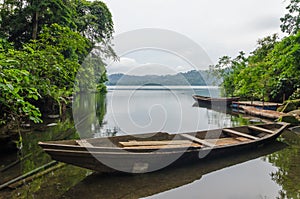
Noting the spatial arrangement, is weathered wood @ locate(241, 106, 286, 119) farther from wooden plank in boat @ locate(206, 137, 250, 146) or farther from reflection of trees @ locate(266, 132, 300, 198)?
wooden plank in boat @ locate(206, 137, 250, 146)

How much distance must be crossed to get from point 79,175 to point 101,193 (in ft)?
2.73

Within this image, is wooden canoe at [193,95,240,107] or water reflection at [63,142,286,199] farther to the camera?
wooden canoe at [193,95,240,107]

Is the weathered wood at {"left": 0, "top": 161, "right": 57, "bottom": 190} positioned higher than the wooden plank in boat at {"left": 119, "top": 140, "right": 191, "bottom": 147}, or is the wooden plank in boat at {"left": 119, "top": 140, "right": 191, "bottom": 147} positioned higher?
the wooden plank in boat at {"left": 119, "top": 140, "right": 191, "bottom": 147}

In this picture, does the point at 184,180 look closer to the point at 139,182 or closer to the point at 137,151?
the point at 139,182

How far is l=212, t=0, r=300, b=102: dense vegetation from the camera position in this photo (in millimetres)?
8521

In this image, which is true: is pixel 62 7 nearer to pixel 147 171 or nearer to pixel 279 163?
pixel 147 171

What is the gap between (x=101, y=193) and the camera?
10.8ft

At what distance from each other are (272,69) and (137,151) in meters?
9.63

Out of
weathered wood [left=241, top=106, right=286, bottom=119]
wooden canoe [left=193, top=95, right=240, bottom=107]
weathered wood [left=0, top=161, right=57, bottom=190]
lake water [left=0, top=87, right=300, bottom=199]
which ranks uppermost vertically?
wooden canoe [left=193, top=95, right=240, bottom=107]

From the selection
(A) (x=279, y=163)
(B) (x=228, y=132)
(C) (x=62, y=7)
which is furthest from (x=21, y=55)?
(C) (x=62, y=7)

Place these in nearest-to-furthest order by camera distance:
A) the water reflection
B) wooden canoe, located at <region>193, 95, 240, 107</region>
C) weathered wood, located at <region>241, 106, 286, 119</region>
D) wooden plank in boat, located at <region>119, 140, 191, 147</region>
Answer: the water reflection
wooden plank in boat, located at <region>119, 140, 191, 147</region>
weathered wood, located at <region>241, 106, 286, 119</region>
wooden canoe, located at <region>193, 95, 240, 107</region>

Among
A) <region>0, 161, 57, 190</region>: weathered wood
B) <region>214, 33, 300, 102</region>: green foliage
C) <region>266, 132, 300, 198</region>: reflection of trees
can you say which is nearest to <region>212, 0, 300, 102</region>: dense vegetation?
<region>214, 33, 300, 102</region>: green foliage

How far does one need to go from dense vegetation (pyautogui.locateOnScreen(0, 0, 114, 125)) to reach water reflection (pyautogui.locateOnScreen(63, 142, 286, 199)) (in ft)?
4.20

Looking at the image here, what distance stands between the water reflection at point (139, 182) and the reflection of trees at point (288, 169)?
867 millimetres
